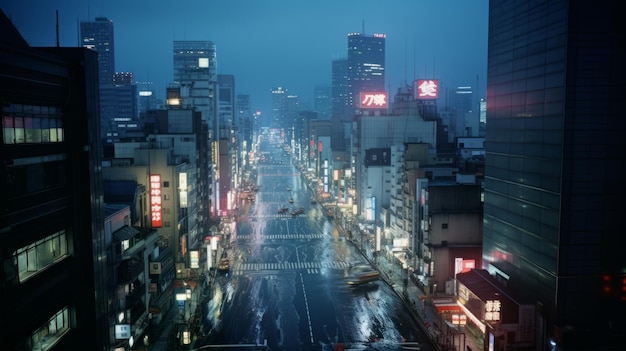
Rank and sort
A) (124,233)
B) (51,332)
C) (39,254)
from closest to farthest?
(39,254) < (51,332) < (124,233)

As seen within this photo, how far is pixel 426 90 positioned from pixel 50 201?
293ft

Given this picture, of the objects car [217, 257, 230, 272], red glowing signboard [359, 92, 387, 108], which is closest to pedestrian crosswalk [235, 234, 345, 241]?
car [217, 257, 230, 272]

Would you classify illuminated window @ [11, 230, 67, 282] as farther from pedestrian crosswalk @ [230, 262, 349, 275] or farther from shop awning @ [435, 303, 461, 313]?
pedestrian crosswalk @ [230, 262, 349, 275]

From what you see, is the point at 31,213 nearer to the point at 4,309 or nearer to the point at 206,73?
the point at 4,309

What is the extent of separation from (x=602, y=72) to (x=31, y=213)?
31.3m

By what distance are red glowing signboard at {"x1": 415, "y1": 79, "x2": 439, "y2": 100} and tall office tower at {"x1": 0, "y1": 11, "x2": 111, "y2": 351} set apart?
84.0 metres

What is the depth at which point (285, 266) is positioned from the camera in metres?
67.3

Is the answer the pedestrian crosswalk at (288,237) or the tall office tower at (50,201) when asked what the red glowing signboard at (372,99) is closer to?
the pedestrian crosswalk at (288,237)

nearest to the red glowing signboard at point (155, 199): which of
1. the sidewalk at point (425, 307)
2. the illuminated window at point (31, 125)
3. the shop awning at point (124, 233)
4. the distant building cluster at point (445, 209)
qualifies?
the distant building cluster at point (445, 209)

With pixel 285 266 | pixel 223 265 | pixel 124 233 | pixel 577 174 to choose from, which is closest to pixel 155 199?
pixel 124 233

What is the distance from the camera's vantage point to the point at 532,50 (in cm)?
3622

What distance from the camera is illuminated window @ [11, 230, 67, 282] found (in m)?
20.6

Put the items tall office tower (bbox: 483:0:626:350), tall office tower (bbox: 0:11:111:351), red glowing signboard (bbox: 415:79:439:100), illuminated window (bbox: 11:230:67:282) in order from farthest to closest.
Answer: red glowing signboard (bbox: 415:79:439:100) → tall office tower (bbox: 483:0:626:350) → illuminated window (bbox: 11:230:67:282) → tall office tower (bbox: 0:11:111:351)

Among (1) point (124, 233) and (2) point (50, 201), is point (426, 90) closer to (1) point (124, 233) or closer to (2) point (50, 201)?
(1) point (124, 233)
